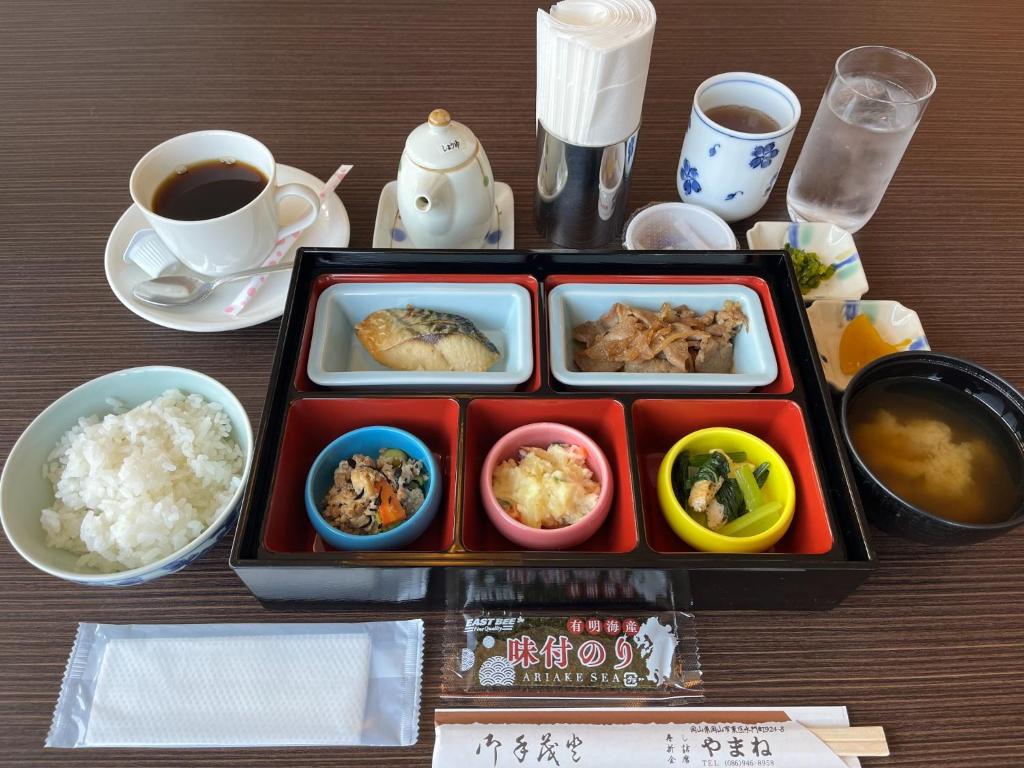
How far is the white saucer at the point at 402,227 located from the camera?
58.6 inches

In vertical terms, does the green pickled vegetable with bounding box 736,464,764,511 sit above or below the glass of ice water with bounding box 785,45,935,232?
below

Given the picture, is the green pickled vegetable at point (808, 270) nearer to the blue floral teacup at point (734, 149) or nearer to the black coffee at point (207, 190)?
the blue floral teacup at point (734, 149)

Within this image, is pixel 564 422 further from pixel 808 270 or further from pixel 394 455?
pixel 808 270

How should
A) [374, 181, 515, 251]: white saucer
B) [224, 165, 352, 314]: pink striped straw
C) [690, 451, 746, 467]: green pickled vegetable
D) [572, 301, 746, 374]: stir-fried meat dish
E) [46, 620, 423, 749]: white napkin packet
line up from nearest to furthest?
[46, 620, 423, 749]: white napkin packet
[690, 451, 746, 467]: green pickled vegetable
[572, 301, 746, 374]: stir-fried meat dish
[224, 165, 352, 314]: pink striped straw
[374, 181, 515, 251]: white saucer

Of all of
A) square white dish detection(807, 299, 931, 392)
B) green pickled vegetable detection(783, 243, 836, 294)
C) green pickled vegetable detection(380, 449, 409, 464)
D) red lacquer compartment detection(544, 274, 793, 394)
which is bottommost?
green pickled vegetable detection(380, 449, 409, 464)

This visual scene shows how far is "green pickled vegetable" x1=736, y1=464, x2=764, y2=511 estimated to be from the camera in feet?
3.61

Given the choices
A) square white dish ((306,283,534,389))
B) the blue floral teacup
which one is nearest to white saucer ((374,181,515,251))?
square white dish ((306,283,534,389))

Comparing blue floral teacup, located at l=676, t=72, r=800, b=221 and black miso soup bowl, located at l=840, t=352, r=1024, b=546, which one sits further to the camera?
blue floral teacup, located at l=676, t=72, r=800, b=221

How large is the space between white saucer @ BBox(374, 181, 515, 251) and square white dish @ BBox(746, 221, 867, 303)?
55 cm

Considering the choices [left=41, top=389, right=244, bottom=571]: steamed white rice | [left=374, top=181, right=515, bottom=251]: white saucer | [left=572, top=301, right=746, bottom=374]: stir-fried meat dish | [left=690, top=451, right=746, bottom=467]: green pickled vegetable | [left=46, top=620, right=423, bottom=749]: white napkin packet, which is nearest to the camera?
[left=46, top=620, right=423, bottom=749]: white napkin packet

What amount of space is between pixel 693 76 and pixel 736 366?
1.03 metres

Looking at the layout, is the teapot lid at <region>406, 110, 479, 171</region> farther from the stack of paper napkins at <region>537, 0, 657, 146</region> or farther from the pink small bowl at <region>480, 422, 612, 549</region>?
the pink small bowl at <region>480, 422, 612, 549</region>

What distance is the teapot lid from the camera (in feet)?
4.20

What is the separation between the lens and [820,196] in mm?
1536
